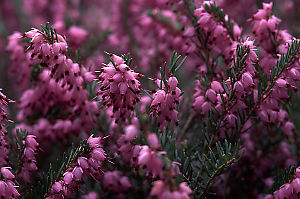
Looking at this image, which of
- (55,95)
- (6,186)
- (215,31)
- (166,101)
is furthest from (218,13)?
(6,186)

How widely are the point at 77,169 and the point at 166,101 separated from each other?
1.28 feet

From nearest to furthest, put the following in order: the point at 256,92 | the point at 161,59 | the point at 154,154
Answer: the point at 154,154
the point at 256,92
the point at 161,59

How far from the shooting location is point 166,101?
1114mm

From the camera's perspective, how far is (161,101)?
43.8 inches

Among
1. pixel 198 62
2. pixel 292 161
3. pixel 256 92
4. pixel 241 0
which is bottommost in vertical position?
pixel 292 161

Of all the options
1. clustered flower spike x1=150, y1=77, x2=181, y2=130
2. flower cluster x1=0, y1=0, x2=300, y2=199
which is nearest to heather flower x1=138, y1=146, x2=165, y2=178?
flower cluster x1=0, y1=0, x2=300, y2=199

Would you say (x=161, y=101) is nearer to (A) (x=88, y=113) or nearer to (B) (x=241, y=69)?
(B) (x=241, y=69)

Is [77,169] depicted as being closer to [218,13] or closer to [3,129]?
[3,129]

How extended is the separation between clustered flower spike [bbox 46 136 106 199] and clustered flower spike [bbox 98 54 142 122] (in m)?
0.15

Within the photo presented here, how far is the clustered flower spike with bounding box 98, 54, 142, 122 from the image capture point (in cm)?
110

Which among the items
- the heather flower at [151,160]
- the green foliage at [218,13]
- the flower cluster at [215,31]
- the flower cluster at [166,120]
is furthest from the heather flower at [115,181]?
the green foliage at [218,13]

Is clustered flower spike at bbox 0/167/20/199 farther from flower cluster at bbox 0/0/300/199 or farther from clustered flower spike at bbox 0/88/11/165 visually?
clustered flower spike at bbox 0/88/11/165

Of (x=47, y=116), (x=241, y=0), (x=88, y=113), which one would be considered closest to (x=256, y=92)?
(x=88, y=113)

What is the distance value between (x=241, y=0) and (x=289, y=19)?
588 millimetres
